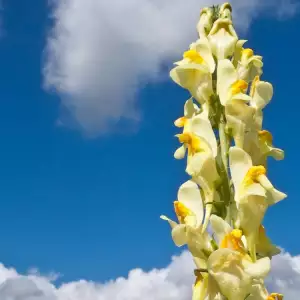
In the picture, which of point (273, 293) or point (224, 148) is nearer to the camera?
point (273, 293)

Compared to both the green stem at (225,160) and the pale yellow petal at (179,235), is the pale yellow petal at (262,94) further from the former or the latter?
the pale yellow petal at (179,235)

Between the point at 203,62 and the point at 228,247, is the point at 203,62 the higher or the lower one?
the higher one

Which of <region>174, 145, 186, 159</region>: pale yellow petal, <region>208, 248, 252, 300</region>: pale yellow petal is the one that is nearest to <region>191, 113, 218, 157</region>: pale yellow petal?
<region>174, 145, 186, 159</region>: pale yellow petal

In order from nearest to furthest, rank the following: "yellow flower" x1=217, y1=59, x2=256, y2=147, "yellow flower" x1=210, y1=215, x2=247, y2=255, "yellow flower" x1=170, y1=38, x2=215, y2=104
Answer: "yellow flower" x1=210, y1=215, x2=247, y2=255 → "yellow flower" x1=217, y1=59, x2=256, y2=147 → "yellow flower" x1=170, y1=38, x2=215, y2=104

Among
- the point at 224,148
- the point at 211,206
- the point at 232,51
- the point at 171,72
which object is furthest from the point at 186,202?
the point at 232,51

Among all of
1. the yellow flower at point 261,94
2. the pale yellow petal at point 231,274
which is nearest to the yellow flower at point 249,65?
the yellow flower at point 261,94

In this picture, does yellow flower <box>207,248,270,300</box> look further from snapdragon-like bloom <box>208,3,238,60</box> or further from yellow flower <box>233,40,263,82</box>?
snapdragon-like bloom <box>208,3,238,60</box>

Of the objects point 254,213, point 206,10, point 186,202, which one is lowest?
point 254,213

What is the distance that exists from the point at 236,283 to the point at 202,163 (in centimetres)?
91

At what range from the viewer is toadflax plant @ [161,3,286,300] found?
336 centimetres

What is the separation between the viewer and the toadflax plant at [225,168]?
3.36 meters

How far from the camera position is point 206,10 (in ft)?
15.7

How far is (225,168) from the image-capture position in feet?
12.6

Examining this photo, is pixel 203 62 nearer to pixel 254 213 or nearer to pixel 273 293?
pixel 254 213
